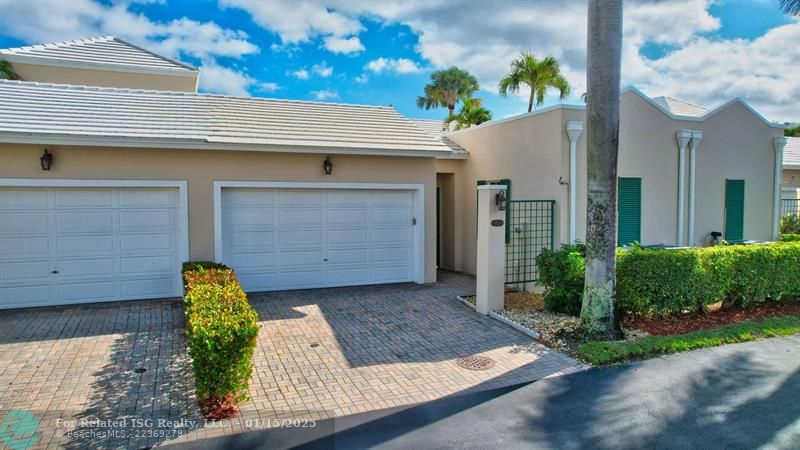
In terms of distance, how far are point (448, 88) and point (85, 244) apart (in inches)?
966

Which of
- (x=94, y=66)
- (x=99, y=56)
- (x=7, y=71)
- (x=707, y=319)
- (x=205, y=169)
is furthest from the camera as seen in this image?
(x=99, y=56)

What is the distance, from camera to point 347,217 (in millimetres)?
11023

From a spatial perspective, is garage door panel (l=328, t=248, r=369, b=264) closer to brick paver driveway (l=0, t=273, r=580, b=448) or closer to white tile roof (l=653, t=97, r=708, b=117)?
brick paver driveway (l=0, t=273, r=580, b=448)

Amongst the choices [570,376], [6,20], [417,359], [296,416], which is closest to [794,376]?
[570,376]

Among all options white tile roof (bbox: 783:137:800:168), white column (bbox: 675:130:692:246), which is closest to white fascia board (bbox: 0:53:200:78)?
white column (bbox: 675:130:692:246)

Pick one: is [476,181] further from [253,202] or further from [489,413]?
[489,413]

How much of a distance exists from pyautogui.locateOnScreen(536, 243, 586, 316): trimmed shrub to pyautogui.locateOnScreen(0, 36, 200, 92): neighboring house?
14.3 m

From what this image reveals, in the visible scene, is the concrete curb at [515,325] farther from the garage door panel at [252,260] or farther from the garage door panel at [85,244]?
the garage door panel at [85,244]

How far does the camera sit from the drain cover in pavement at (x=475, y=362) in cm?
614

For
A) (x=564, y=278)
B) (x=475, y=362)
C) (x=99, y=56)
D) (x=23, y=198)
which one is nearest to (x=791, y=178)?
(x=564, y=278)

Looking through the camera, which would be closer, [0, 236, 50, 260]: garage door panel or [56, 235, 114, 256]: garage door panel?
[0, 236, 50, 260]: garage door panel

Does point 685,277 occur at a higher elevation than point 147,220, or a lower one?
lower

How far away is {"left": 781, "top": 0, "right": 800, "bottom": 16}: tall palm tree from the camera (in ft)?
28.7

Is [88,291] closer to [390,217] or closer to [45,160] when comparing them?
[45,160]
